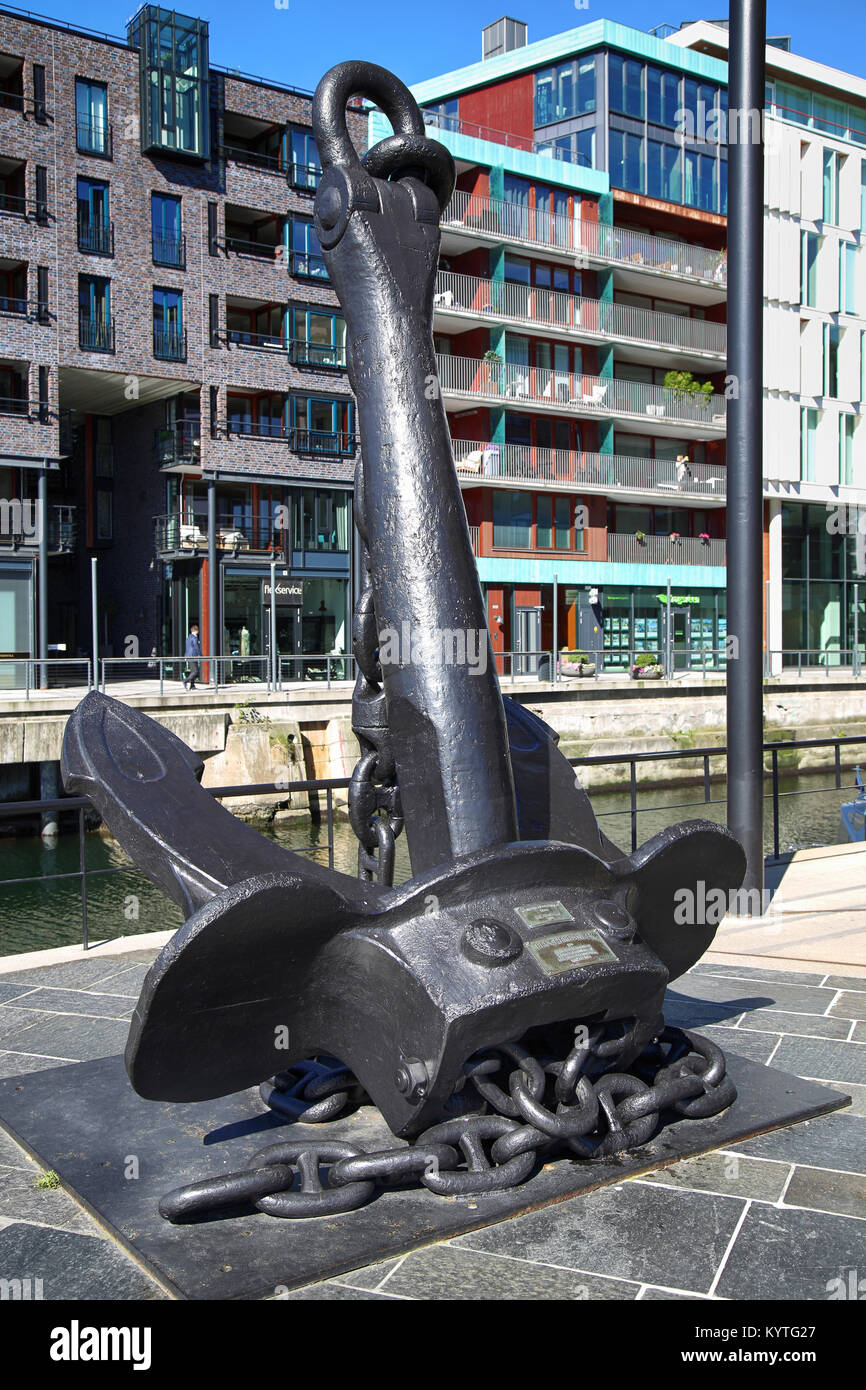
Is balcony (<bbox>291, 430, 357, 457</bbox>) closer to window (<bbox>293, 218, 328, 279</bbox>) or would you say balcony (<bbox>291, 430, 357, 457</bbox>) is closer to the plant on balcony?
window (<bbox>293, 218, 328, 279</bbox>)

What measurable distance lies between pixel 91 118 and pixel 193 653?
1309 cm

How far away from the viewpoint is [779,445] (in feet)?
123

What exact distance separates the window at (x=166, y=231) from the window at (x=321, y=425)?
4.63 meters

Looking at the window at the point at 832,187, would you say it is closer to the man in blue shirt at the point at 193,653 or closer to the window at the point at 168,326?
the window at the point at 168,326

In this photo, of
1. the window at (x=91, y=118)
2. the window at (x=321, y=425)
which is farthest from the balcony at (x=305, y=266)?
the window at (x=91, y=118)

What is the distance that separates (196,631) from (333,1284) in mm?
29566

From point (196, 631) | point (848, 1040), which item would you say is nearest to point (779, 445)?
point (196, 631)

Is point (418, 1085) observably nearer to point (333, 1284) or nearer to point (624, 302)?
point (333, 1284)

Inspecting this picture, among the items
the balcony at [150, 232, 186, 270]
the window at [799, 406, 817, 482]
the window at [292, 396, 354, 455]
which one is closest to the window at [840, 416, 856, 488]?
the window at [799, 406, 817, 482]

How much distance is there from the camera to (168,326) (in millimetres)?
31406

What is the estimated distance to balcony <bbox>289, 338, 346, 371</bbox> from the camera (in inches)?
1300

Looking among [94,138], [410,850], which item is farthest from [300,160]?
[410,850]

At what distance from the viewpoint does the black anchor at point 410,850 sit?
3365mm
